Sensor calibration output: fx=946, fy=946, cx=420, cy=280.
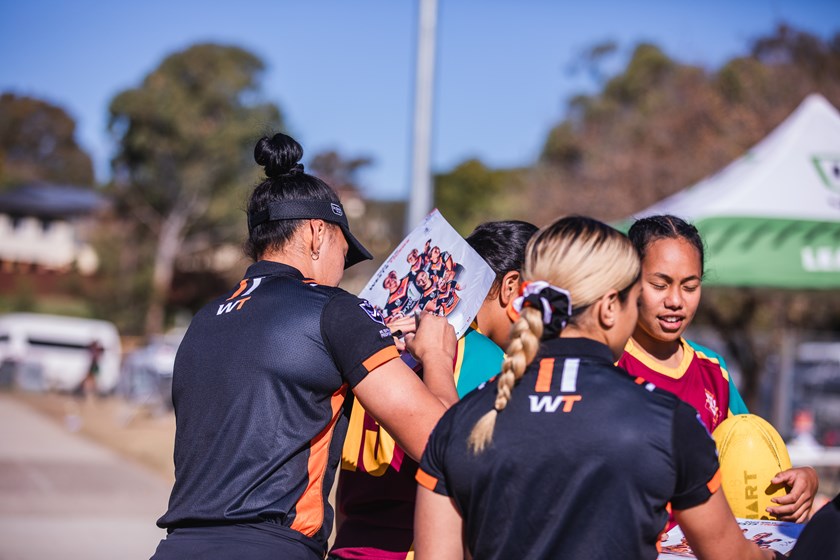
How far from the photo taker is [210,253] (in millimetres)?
43125

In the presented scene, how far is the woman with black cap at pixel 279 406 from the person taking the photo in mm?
2400

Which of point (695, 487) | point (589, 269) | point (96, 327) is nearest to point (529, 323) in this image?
point (589, 269)

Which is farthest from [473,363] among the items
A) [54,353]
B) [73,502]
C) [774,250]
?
[54,353]

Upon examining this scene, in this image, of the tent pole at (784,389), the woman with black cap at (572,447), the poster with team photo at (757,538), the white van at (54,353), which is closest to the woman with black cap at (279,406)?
the woman with black cap at (572,447)

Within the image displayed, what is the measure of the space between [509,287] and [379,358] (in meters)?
0.66

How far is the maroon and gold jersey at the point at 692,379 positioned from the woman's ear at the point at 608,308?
1039 mm

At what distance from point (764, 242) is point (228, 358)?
6.06m

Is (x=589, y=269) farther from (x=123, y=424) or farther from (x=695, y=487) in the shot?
(x=123, y=424)

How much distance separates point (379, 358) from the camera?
2400mm

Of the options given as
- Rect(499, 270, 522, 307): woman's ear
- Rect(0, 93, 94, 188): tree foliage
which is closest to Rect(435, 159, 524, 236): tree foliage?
Rect(499, 270, 522, 307): woman's ear

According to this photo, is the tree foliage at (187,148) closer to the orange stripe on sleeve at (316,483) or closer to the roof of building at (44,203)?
the roof of building at (44,203)

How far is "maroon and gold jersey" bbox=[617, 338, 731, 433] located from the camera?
3162mm

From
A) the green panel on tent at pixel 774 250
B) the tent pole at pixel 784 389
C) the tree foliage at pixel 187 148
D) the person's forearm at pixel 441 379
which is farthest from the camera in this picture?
the tree foliage at pixel 187 148

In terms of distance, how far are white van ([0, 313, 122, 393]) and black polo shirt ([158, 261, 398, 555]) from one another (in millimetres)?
28498
